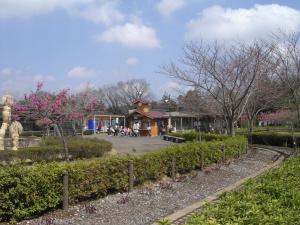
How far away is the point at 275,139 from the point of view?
3531 cm

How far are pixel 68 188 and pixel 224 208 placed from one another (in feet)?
16.2

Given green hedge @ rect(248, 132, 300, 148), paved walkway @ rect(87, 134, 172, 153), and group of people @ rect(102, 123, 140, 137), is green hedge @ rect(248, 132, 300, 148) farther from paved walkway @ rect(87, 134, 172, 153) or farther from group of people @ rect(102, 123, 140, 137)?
group of people @ rect(102, 123, 140, 137)

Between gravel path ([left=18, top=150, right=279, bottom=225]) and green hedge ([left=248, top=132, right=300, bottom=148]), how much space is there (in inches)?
760

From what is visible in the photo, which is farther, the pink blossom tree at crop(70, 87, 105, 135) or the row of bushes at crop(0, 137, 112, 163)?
the pink blossom tree at crop(70, 87, 105, 135)

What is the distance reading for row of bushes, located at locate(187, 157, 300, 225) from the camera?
4.50 m

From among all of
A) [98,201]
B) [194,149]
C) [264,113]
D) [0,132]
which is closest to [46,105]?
[0,132]

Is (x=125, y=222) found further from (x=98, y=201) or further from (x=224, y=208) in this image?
(x=224, y=208)

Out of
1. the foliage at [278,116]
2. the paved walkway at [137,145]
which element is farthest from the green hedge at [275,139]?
the foliage at [278,116]

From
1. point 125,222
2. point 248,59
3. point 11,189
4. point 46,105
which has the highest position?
point 248,59

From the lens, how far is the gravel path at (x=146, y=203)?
8.59m

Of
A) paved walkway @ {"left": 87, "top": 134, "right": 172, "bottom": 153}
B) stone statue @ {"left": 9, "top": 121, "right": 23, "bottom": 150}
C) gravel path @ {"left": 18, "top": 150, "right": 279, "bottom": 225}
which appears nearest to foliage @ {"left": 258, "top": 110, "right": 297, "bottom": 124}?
paved walkway @ {"left": 87, "top": 134, "right": 172, "bottom": 153}

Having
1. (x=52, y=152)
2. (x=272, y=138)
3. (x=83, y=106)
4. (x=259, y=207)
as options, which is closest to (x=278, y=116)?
(x=272, y=138)

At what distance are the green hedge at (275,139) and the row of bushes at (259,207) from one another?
2763 centimetres

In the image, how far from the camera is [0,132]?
23938 millimetres
